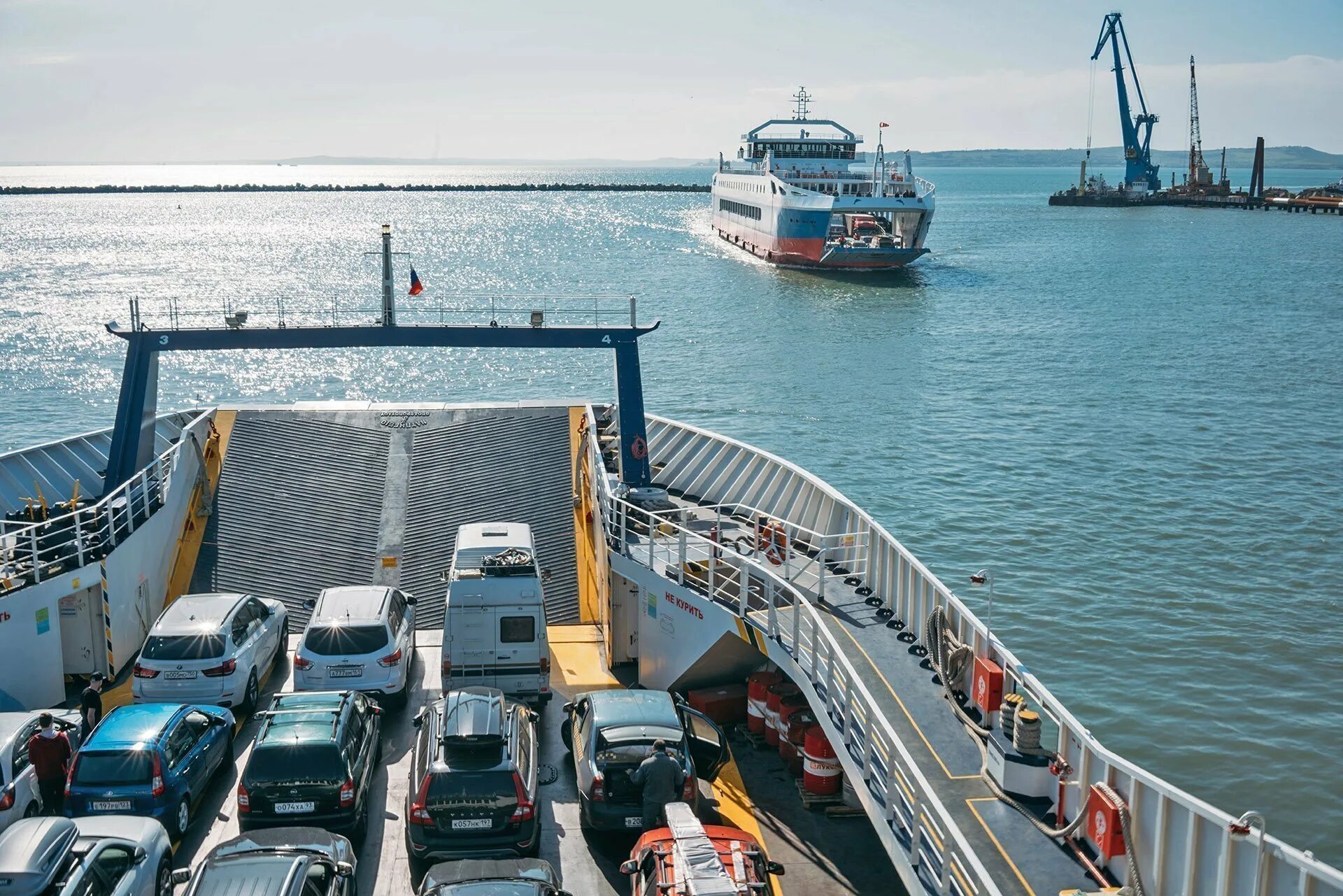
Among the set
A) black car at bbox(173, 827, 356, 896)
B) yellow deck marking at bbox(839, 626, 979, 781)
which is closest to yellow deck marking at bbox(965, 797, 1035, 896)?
yellow deck marking at bbox(839, 626, 979, 781)

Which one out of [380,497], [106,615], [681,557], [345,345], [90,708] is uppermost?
[345,345]

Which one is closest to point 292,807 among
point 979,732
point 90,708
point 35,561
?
point 90,708

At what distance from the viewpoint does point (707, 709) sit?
15117 millimetres

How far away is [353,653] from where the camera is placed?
14617mm

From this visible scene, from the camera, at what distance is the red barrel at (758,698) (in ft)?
47.4

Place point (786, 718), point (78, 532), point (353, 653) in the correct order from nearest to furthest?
point (786, 718)
point (353, 653)
point (78, 532)

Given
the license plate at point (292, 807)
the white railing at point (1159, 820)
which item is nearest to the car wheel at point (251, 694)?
the license plate at point (292, 807)

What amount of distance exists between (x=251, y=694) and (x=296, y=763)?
12.3 ft

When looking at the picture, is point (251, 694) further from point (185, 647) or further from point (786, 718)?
point (786, 718)

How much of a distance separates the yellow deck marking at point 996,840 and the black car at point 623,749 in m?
2.70

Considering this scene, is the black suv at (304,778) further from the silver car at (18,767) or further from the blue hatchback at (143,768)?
the silver car at (18,767)

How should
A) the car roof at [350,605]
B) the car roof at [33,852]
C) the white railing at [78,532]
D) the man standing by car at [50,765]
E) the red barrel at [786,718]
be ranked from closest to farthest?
the car roof at [33,852], the man standing by car at [50,765], the red barrel at [786,718], the car roof at [350,605], the white railing at [78,532]

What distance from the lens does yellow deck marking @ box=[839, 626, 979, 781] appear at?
10828 mm

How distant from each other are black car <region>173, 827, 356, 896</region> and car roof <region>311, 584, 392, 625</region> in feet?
15.1
